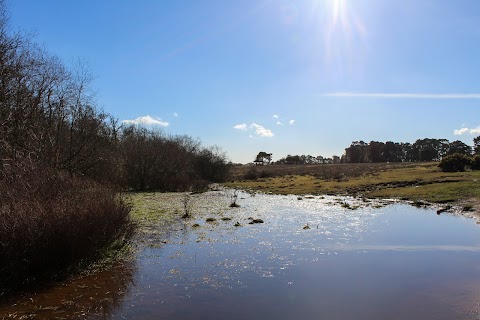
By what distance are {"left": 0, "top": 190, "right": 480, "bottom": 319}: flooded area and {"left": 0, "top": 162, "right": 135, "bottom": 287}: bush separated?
0.70 m

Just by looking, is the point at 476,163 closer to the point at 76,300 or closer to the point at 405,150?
the point at 76,300

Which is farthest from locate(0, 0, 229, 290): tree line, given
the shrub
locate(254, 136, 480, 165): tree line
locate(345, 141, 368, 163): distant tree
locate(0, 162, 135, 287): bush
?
locate(345, 141, 368, 163): distant tree

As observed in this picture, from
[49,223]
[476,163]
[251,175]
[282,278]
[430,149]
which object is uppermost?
[430,149]

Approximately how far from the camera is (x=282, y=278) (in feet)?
34.2

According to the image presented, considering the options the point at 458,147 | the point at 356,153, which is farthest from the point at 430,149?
the point at 356,153

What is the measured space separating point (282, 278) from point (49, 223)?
639cm

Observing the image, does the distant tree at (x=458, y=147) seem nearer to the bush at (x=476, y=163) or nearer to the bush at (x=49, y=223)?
the bush at (x=476, y=163)

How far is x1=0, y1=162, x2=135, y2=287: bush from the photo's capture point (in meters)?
8.17

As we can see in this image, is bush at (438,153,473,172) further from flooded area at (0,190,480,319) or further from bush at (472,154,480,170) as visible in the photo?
flooded area at (0,190,480,319)

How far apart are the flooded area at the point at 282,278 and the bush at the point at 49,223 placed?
0.70 m

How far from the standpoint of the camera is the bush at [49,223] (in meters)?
8.17

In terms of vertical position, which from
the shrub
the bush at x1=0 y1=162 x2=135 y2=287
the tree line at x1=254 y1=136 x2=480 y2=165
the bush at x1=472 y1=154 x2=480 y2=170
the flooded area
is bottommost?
the flooded area

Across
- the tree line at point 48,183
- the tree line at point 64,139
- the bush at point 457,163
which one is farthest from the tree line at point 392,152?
the tree line at point 48,183

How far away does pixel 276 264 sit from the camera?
1190cm
